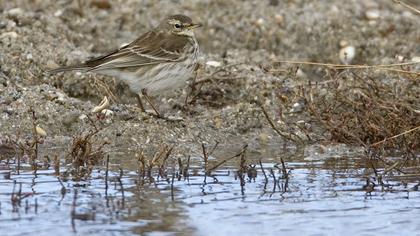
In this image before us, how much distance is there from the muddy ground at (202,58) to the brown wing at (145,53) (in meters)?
0.35

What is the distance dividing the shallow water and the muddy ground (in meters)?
Result: 1.13

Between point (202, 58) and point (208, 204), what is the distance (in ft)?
13.7

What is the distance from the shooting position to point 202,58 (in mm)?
10688

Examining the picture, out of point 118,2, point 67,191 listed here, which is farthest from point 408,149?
point 118,2

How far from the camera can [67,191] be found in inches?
270

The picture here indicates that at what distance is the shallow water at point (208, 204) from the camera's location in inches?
240

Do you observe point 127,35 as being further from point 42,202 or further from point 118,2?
point 42,202

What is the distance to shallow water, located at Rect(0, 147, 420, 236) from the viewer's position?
240 inches

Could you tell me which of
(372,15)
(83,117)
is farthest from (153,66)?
(372,15)

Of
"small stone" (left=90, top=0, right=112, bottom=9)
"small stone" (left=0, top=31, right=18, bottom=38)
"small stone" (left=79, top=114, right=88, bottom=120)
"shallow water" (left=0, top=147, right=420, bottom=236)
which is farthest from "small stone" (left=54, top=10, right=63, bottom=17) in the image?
"shallow water" (left=0, top=147, right=420, bottom=236)

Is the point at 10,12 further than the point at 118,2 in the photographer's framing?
No

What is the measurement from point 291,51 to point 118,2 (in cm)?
225

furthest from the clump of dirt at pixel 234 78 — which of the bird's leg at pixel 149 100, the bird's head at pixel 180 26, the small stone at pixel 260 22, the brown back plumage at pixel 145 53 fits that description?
the bird's head at pixel 180 26

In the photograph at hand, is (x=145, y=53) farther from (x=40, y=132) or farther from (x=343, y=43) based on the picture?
(x=343, y=43)
